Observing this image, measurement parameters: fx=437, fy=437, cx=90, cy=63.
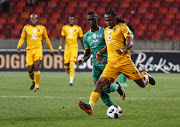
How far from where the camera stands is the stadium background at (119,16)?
68.4 feet

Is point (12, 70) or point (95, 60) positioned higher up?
point (95, 60)

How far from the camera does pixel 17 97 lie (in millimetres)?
10055

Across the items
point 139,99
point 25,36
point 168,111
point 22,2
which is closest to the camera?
point 168,111

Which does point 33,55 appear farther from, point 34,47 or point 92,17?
point 92,17

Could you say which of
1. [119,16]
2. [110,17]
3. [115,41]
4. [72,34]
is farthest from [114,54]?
[119,16]

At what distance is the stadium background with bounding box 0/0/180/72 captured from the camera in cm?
2084

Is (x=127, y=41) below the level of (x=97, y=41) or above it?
above

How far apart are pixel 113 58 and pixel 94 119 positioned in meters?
1.03

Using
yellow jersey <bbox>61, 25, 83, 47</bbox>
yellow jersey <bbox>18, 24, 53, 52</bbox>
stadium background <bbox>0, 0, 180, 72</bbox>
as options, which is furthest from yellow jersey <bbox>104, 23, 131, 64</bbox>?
stadium background <bbox>0, 0, 180, 72</bbox>

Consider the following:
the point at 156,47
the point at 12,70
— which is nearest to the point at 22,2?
the point at 12,70

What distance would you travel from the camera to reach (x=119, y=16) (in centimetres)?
2253

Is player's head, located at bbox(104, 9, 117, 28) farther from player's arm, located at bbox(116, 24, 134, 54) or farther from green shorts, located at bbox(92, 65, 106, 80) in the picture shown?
green shorts, located at bbox(92, 65, 106, 80)

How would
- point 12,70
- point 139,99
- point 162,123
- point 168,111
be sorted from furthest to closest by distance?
point 12,70 → point 139,99 → point 168,111 → point 162,123

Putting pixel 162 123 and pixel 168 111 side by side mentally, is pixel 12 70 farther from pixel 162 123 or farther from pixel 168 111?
pixel 162 123
